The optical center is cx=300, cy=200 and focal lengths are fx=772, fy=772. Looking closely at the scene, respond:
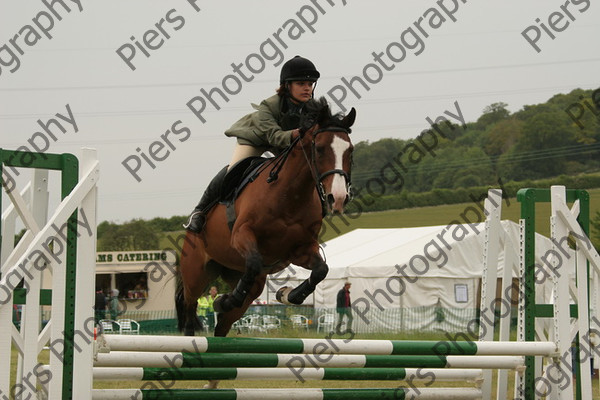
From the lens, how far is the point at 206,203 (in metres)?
5.80

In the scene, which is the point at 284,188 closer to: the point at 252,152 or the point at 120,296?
the point at 252,152

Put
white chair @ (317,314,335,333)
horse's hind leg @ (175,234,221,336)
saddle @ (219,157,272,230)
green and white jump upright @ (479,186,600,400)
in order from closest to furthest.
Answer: green and white jump upright @ (479,186,600,400) < saddle @ (219,157,272,230) < horse's hind leg @ (175,234,221,336) < white chair @ (317,314,335,333)

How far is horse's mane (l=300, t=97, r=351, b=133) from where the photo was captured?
448 cm

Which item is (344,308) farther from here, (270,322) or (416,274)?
(416,274)

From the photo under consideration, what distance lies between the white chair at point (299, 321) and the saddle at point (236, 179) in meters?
12.6

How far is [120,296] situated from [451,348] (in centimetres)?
2402

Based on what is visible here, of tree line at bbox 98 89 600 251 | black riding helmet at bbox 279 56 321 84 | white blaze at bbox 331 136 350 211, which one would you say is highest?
tree line at bbox 98 89 600 251

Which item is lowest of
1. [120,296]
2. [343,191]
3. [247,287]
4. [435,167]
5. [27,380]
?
[27,380]

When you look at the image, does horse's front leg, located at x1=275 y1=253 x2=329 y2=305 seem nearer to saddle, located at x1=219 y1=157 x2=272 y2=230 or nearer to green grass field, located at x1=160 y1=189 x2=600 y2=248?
saddle, located at x1=219 y1=157 x2=272 y2=230

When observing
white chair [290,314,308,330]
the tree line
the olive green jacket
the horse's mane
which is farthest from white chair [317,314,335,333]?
the tree line

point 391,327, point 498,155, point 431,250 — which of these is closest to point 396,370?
point 391,327

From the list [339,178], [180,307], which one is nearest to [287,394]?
[339,178]

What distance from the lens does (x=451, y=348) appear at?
4.16m

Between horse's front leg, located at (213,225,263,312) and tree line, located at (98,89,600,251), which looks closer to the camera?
horse's front leg, located at (213,225,263,312)
